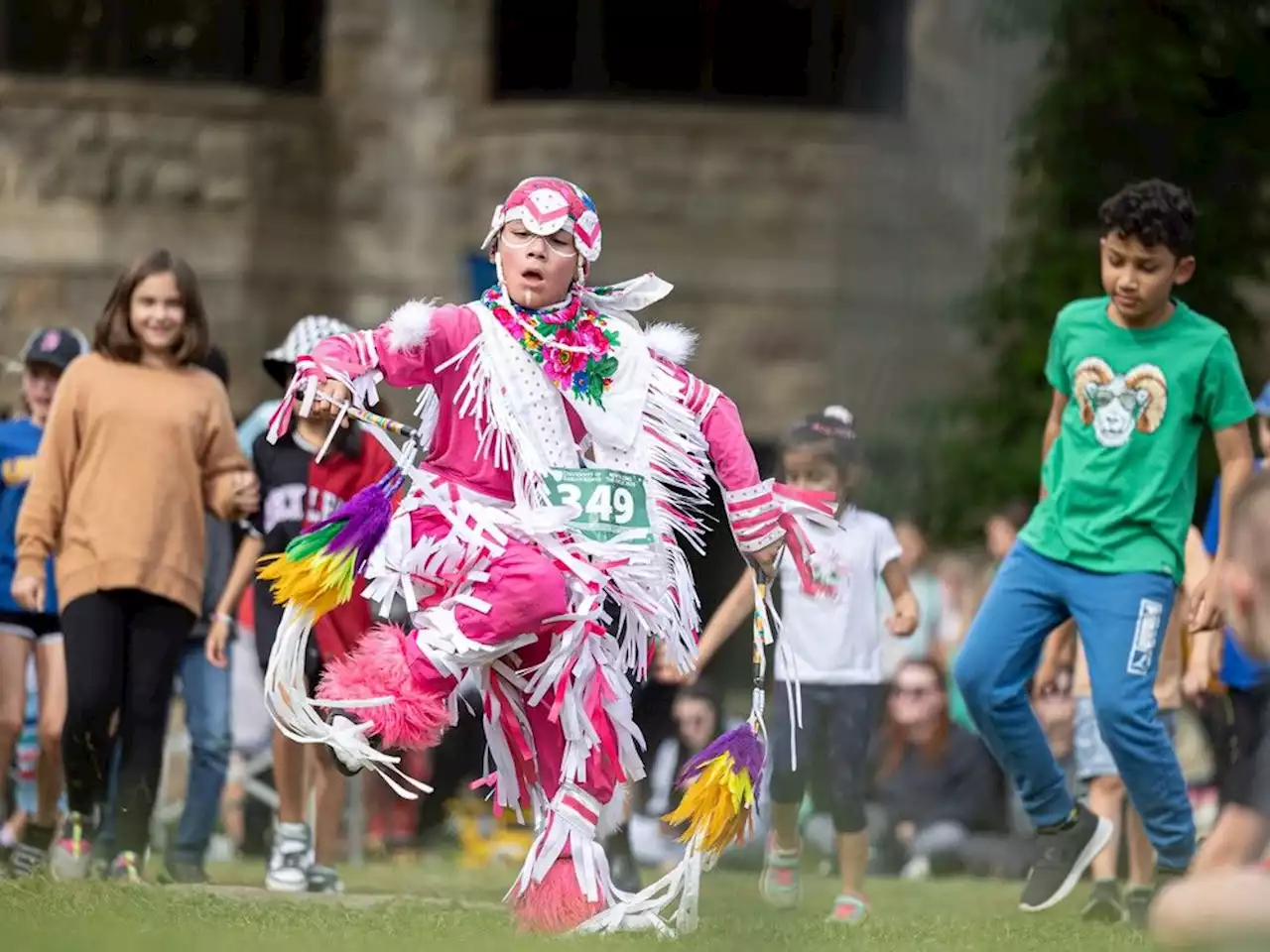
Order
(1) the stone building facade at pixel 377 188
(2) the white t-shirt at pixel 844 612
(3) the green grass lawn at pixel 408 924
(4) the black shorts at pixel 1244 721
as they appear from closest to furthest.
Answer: (3) the green grass lawn at pixel 408 924
(4) the black shorts at pixel 1244 721
(2) the white t-shirt at pixel 844 612
(1) the stone building facade at pixel 377 188

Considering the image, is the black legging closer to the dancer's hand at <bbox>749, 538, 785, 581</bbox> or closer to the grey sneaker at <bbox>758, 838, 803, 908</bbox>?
the grey sneaker at <bbox>758, 838, 803, 908</bbox>

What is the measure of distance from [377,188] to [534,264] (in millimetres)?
10267

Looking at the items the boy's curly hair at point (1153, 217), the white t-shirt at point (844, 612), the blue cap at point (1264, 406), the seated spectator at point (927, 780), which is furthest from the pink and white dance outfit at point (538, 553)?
the seated spectator at point (927, 780)

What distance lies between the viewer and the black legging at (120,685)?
7227mm

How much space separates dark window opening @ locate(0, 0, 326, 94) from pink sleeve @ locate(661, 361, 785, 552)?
1021 centimetres

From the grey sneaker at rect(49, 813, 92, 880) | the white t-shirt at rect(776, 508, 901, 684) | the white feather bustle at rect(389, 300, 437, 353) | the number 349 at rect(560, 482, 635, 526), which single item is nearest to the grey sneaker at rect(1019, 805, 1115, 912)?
the white t-shirt at rect(776, 508, 901, 684)

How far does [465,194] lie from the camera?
15.9 m

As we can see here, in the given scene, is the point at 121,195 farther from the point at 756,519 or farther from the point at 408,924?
the point at 756,519

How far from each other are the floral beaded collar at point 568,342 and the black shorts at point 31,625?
9.70ft

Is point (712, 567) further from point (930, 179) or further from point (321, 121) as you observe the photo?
point (321, 121)

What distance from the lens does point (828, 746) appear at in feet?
26.8

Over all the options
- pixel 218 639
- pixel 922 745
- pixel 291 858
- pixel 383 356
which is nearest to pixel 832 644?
pixel 291 858

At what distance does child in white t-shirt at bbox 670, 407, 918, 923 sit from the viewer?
26.0 feet

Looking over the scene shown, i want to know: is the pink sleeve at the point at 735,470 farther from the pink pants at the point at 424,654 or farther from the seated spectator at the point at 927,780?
the seated spectator at the point at 927,780
